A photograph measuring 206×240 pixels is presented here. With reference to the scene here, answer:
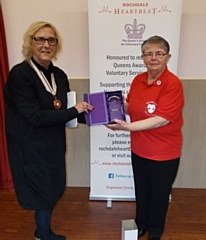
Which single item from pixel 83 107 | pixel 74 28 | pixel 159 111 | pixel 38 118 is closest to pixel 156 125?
pixel 159 111

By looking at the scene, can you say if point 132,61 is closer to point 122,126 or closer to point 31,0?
point 122,126

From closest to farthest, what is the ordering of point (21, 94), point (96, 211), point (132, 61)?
point (21, 94) → point (132, 61) → point (96, 211)

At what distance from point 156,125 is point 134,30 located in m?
1.00

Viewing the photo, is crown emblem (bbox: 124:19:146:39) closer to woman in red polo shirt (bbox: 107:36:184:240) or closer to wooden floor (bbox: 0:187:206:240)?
woman in red polo shirt (bbox: 107:36:184:240)

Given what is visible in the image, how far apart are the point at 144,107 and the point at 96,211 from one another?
126 centimetres

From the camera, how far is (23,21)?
278 cm

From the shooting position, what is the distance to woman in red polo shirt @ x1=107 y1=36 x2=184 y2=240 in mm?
1791

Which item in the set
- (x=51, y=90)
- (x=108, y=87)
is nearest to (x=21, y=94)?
(x=51, y=90)

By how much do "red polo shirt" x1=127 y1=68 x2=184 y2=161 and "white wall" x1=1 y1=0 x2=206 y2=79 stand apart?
105 cm

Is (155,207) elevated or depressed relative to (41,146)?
depressed

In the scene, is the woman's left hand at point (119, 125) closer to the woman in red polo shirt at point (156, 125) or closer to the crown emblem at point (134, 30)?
the woman in red polo shirt at point (156, 125)

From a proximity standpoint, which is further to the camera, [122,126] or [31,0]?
[31,0]

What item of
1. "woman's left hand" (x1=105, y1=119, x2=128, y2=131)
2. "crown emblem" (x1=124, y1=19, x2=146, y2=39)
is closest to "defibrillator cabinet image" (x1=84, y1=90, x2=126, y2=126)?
"woman's left hand" (x1=105, y1=119, x2=128, y2=131)

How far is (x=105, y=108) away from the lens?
76.6 inches
